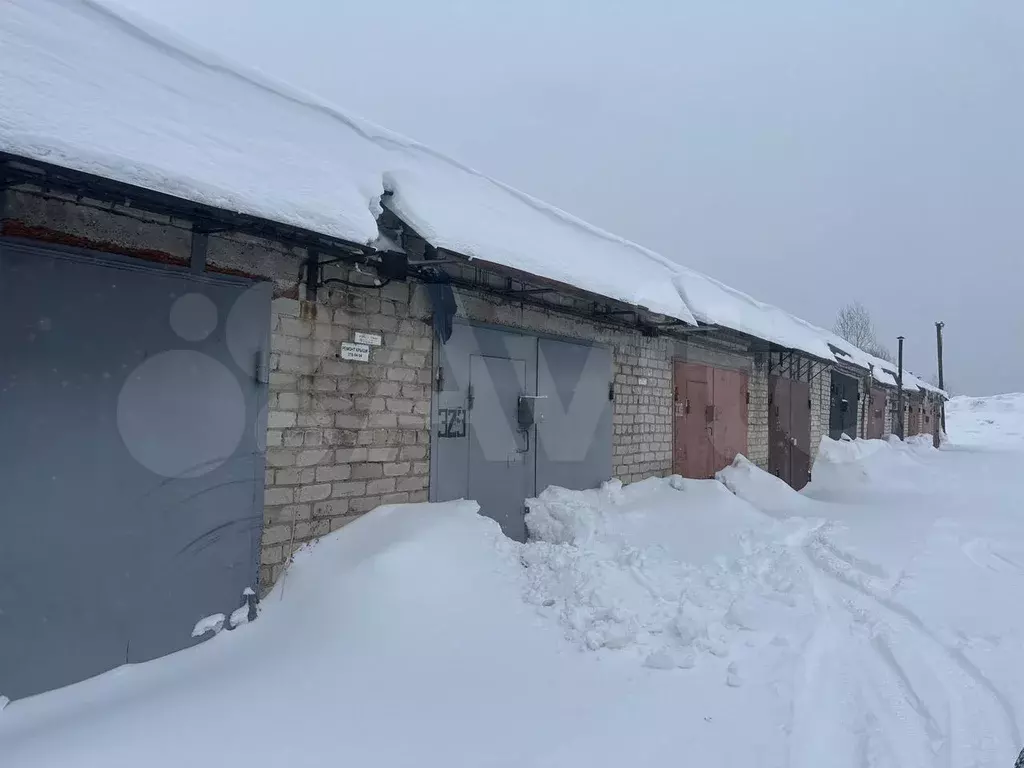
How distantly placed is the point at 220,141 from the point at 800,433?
12405 millimetres

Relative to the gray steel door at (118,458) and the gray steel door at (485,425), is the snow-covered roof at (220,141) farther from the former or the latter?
the gray steel door at (485,425)

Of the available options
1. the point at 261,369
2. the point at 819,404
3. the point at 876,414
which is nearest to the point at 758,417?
the point at 819,404

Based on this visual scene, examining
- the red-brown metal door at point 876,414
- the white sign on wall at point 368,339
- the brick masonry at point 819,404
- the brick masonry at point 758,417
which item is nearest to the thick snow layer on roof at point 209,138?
the white sign on wall at point 368,339

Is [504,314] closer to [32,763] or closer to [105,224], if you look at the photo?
[105,224]

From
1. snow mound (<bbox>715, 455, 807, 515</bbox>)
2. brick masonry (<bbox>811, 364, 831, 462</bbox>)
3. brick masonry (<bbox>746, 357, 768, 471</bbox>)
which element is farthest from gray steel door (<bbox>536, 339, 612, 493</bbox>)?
brick masonry (<bbox>811, 364, 831, 462</bbox>)

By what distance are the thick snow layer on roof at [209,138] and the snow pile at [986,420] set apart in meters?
39.5

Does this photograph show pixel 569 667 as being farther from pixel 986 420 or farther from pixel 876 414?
pixel 986 420

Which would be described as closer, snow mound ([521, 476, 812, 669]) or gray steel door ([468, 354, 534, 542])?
snow mound ([521, 476, 812, 669])

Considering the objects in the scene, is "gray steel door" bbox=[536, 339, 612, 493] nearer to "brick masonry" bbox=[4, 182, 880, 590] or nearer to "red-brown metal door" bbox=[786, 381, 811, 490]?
"brick masonry" bbox=[4, 182, 880, 590]

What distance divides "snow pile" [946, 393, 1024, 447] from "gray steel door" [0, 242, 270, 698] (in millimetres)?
40490

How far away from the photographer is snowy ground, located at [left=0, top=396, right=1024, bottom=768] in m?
2.57

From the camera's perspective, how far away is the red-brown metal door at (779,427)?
451 inches

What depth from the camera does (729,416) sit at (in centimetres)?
990

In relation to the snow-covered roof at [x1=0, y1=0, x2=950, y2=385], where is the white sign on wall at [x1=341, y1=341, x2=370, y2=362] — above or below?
below
